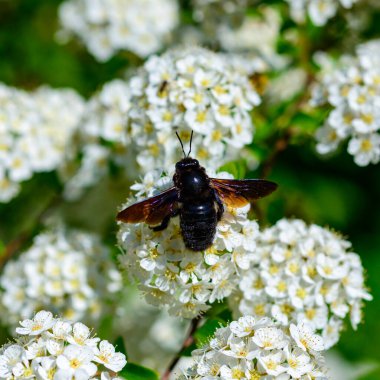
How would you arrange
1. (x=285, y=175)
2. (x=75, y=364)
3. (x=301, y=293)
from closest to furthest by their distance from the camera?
(x=75, y=364) → (x=301, y=293) → (x=285, y=175)

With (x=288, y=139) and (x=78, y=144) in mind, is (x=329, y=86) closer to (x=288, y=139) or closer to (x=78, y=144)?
(x=288, y=139)

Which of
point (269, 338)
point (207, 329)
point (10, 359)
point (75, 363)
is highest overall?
point (207, 329)

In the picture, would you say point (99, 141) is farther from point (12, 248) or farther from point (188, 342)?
point (188, 342)

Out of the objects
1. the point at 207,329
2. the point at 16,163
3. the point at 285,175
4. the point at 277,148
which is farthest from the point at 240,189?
the point at 285,175

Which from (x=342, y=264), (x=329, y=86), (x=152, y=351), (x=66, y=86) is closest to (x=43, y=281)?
(x=152, y=351)

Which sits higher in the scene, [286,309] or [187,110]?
[187,110]

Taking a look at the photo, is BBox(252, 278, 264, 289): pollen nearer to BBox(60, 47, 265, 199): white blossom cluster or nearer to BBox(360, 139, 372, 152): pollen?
BBox(60, 47, 265, 199): white blossom cluster

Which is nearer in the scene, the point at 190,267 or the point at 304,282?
the point at 190,267

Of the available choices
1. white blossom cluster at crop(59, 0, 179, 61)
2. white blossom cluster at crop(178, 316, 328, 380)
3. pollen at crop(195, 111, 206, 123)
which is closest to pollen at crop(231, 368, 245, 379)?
white blossom cluster at crop(178, 316, 328, 380)
